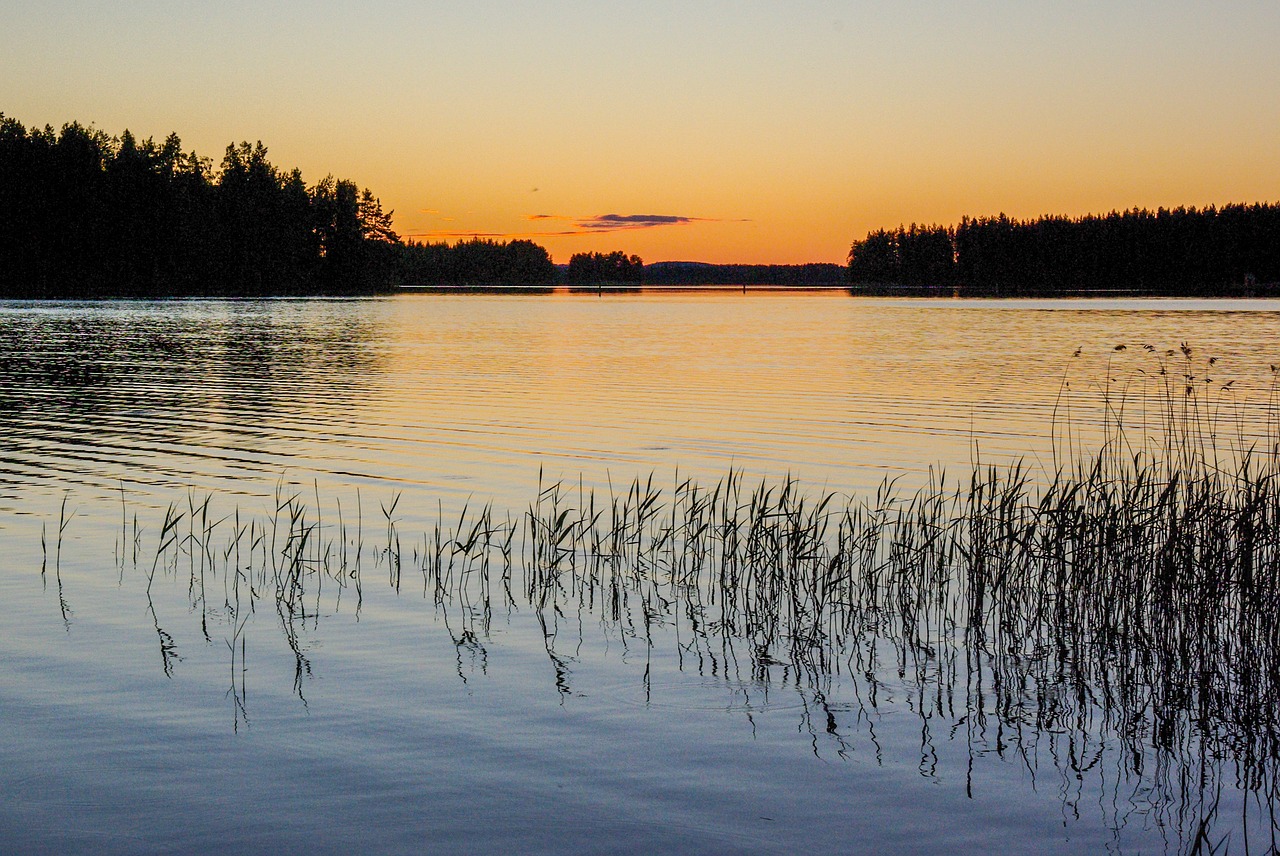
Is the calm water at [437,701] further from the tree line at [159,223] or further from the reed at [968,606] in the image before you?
the tree line at [159,223]

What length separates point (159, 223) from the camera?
12862 centimetres

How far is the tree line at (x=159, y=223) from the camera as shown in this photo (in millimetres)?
119062

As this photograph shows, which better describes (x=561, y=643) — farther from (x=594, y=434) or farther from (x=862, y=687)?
(x=594, y=434)

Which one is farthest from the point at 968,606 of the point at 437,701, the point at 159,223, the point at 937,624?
the point at 159,223

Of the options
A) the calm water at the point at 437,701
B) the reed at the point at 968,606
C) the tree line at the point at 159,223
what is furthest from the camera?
the tree line at the point at 159,223

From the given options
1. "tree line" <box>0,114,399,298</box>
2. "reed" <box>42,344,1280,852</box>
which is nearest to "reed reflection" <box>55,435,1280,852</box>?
"reed" <box>42,344,1280,852</box>

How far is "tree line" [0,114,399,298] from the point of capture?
119062 millimetres

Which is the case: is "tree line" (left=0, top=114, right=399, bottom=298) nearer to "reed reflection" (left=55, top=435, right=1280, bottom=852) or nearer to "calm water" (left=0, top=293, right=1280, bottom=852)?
"calm water" (left=0, top=293, right=1280, bottom=852)

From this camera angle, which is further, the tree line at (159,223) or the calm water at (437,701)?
the tree line at (159,223)

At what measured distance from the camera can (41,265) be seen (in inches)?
4710

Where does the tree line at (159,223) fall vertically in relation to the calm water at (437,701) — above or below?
above

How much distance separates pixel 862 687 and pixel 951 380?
31.3 metres

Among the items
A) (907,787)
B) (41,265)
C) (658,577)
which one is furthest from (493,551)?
(41,265)

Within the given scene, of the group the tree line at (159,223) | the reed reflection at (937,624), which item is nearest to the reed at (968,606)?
the reed reflection at (937,624)
